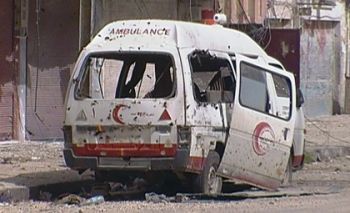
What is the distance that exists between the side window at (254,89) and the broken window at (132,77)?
43.5 inches

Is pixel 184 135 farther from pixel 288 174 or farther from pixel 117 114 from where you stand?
pixel 288 174

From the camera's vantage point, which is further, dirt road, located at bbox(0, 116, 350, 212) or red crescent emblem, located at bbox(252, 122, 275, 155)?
red crescent emblem, located at bbox(252, 122, 275, 155)

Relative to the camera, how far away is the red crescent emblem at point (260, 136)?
49.6 feet

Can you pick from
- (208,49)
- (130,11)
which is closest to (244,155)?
(208,49)

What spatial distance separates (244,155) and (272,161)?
75 cm

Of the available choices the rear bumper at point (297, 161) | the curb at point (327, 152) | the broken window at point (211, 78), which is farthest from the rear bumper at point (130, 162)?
the curb at point (327, 152)

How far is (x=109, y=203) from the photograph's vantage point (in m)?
14.0

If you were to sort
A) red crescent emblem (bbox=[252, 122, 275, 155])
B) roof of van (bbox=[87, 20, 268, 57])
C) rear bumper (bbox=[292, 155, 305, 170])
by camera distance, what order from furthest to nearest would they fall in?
rear bumper (bbox=[292, 155, 305, 170])
red crescent emblem (bbox=[252, 122, 275, 155])
roof of van (bbox=[87, 20, 268, 57])

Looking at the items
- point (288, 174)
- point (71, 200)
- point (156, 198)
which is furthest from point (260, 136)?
point (71, 200)

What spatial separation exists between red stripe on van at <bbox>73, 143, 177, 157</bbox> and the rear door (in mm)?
1124

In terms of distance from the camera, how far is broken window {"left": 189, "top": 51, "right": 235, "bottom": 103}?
47.6 ft

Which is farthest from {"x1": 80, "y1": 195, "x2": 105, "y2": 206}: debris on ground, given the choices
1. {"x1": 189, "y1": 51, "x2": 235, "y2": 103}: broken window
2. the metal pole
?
the metal pole

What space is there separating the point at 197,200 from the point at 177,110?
1.23 m

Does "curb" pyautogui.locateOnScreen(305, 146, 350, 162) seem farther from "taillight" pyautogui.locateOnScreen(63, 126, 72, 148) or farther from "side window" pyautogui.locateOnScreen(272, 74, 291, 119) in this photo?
"taillight" pyautogui.locateOnScreen(63, 126, 72, 148)
